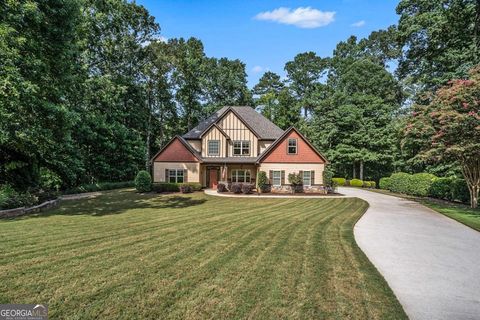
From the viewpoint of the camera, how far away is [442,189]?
2167 cm

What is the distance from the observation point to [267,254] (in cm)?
704

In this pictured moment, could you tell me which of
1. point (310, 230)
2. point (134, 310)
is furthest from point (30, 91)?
point (310, 230)

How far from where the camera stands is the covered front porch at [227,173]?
2847 cm

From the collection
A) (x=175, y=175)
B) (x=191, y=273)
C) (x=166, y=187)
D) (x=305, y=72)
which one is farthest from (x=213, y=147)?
(x=305, y=72)

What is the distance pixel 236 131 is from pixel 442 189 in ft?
62.8

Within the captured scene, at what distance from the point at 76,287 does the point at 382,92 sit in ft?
162

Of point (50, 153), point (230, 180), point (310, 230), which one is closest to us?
point (310, 230)

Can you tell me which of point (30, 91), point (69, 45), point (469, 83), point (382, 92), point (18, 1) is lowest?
point (30, 91)

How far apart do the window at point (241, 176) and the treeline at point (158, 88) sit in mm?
14493

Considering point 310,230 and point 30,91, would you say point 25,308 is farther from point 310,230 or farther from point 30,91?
point 30,91

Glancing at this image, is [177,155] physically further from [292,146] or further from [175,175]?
[292,146]

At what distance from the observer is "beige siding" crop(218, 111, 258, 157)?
28922mm

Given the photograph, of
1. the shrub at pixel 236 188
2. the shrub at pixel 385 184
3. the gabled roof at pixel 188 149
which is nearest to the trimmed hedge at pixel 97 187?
the gabled roof at pixel 188 149

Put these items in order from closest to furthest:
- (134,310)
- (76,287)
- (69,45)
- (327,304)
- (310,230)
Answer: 1. (134,310)
2. (327,304)
3. (76,287)
4. (310,230)
5. (69,45)
